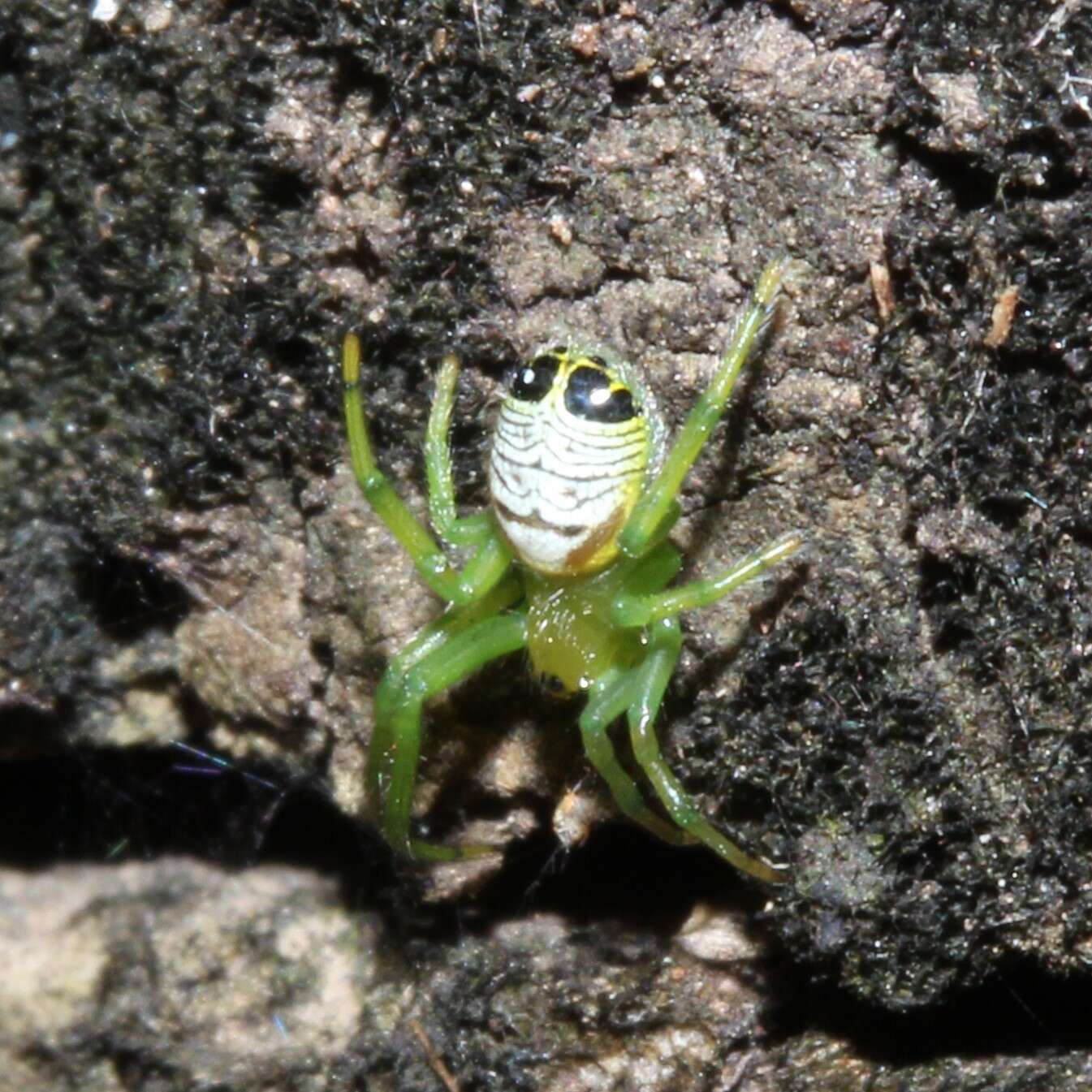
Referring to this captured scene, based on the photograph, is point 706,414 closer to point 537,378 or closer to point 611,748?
point 537,378

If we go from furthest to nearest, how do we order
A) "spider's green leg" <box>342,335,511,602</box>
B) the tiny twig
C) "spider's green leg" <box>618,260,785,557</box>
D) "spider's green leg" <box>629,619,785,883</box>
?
1. the tiny twig
2. "spider's green leg" <box>342,335,511,602</box>
3. "spider's green leg" <box>629,619,785,883</box>
4. "spider's green leg" <box>618,260,785,557</box>

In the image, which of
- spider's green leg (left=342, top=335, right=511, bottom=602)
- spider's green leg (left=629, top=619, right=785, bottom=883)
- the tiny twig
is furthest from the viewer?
the tiny twig

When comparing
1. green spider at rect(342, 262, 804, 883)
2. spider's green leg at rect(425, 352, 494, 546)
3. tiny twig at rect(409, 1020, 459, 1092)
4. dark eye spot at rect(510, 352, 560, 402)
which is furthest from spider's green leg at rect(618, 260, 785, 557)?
tiny twig at rect(409, 1020, 459, 1092)

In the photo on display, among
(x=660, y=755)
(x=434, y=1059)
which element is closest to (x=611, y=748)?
(x=660, y=755)

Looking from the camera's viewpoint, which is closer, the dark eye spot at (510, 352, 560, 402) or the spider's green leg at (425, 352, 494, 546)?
the dark eye spot at (510, 352, 560, 402)

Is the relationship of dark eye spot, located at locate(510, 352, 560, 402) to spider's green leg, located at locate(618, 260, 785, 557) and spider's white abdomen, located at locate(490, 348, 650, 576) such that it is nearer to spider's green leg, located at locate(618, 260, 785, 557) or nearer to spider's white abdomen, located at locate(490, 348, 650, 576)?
spider's white abdomen, located at locate(490, 348, 650, 576)

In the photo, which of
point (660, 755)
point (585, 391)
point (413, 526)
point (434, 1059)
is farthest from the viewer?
point (434, 1059)

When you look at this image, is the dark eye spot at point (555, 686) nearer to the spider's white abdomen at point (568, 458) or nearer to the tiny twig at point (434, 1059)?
the spider's white abdomen at point (568, 458)
